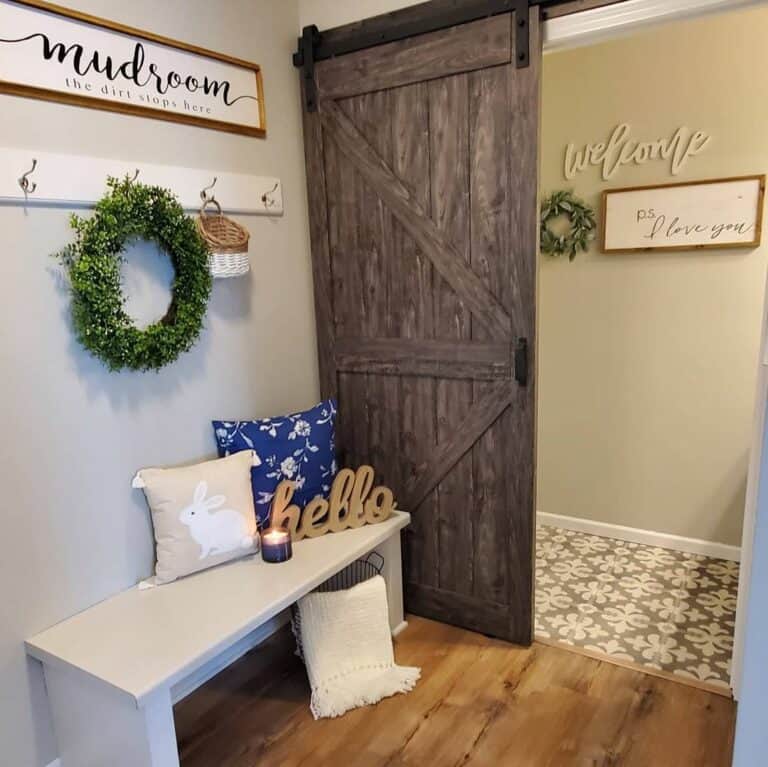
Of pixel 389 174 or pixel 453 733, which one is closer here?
pixel 453 733

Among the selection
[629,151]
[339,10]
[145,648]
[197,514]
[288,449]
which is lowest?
[145,648]

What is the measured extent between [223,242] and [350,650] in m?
1.43

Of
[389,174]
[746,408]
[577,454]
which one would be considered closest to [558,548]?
[577,454]

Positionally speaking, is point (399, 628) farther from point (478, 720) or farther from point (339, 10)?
point (339, 10)

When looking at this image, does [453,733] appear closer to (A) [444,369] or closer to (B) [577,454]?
(A) [444,369]

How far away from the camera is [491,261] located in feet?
7.17

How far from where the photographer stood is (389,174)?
2.33 m

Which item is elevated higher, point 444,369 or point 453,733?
point 444,369

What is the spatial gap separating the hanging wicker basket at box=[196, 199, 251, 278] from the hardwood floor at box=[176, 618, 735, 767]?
1420 mm

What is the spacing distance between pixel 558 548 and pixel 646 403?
82cm

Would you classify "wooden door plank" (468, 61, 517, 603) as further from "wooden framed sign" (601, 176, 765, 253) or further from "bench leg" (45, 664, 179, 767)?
"bench leg" (45, 664, 179, 767)

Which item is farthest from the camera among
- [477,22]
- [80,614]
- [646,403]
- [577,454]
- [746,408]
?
[577,454]

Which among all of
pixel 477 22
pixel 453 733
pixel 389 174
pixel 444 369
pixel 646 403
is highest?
pixel 477 22

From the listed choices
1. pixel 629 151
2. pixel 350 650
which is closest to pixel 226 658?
pixel 350 650
